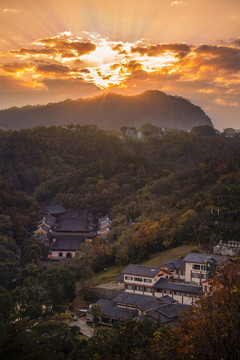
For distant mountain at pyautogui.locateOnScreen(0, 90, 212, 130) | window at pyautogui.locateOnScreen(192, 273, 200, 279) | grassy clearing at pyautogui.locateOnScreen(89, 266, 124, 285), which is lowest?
grassy clearing at pyautogui.locateOnScreen(89, 266, 124, 285)

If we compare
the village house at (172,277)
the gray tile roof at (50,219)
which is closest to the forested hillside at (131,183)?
the gray tile roof at (50,219)

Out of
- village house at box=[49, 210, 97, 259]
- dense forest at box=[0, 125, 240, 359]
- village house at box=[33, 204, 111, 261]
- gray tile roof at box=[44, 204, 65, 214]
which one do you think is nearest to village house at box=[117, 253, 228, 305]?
dense forest at box=[0, 125, 240, 359]

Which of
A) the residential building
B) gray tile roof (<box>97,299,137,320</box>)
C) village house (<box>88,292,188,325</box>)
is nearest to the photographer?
village house (<box>88,292,188,325</box>)

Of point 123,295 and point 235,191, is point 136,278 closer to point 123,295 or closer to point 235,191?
point 123,295

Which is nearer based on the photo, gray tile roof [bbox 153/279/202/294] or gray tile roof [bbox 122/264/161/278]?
gray tile roof [bbox 153/279/202/294]

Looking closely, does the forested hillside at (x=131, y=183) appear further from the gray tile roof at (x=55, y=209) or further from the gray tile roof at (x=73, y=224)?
the gray tile roof at (x=73, y=224)

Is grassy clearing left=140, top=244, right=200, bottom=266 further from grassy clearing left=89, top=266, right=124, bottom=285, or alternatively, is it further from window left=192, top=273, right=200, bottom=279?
window left=192, top=273, right=200, bottom=279
